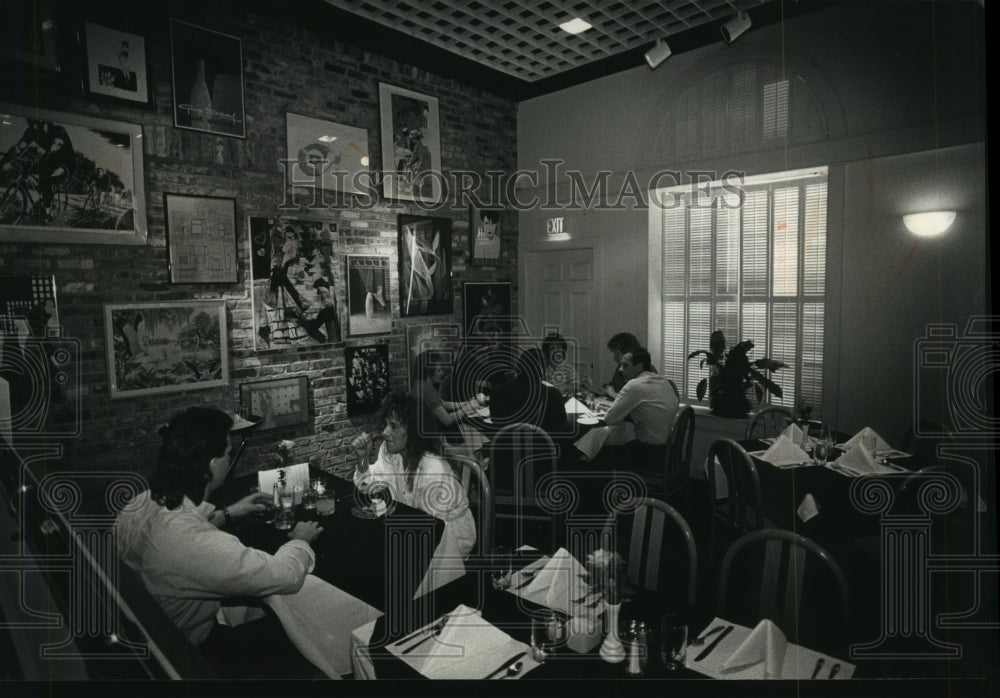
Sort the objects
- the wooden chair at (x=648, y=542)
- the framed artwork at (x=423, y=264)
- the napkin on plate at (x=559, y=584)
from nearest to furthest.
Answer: the napkin on plate at (x=559, y=584) → the wooden chair at (x=648, y=542) → the framed artwork at (x=423, y=264)

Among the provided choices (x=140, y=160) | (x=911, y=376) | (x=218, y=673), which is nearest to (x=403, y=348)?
(x=140, y=160)

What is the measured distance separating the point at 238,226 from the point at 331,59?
80cm

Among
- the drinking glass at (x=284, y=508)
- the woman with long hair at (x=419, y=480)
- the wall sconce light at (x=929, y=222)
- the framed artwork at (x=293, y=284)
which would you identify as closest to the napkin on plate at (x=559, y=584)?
the woman with long hair at (x=419, y=480)

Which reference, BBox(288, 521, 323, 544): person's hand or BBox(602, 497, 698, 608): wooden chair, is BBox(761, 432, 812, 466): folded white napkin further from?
BBox(288, 521, 323, 544): person's hand

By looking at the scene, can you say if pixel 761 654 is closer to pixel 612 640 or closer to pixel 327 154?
pixel 612 640

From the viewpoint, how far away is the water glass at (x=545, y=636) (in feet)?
3.56

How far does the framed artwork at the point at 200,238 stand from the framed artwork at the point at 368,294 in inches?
18.5

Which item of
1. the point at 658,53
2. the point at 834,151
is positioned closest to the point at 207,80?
the point at 658,53

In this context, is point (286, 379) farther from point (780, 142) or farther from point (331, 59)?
point (780, 142)

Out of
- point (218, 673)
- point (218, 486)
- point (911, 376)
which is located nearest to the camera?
point (218, 673)

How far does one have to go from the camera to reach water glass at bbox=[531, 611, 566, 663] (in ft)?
3.56

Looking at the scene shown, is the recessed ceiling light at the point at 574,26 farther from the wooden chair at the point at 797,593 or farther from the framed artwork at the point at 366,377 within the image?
the wooden chair at the point at 797,593

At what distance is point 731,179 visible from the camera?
7.95 feet

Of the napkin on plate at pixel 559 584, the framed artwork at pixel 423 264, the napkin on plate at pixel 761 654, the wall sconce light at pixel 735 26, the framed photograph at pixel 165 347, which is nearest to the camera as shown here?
the napkin on plate at pixel 761 654
